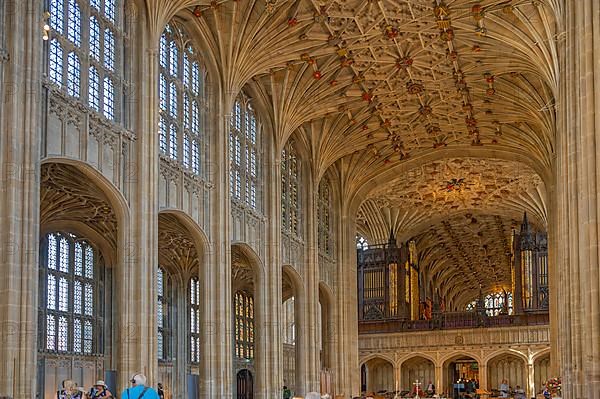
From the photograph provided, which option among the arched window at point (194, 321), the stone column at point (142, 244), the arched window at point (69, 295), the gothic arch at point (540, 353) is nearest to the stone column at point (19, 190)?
the stone column at point (142, 244)

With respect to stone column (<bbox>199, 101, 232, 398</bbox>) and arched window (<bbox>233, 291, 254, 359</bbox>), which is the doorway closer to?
arched window (<bbox>233, 291, 254, 359</bbox>)

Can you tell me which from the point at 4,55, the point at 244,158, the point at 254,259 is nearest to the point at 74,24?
the point at 4,55

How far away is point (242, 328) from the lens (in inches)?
1917

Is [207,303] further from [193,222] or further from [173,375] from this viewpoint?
[173,375]

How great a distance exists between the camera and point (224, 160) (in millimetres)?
30625

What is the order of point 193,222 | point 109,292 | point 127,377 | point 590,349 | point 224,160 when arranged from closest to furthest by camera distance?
point 590,349
point 127,377
point 193,222
point 224,160
point 109,292

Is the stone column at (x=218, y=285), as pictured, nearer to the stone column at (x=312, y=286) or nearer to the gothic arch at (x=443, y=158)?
the stone column at (x=312, y=286)

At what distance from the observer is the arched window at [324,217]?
44.7 meters

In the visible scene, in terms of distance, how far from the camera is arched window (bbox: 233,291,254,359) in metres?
47.9

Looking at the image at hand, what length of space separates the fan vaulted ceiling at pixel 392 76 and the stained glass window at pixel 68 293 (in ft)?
28.5

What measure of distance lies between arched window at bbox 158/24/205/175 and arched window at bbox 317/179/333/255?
49.7ft

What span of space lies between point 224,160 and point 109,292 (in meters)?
8.64

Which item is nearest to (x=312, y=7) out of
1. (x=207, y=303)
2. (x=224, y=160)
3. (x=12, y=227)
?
(x=224, y=160)

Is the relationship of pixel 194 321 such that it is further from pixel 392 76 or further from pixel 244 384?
pixel 392 76
